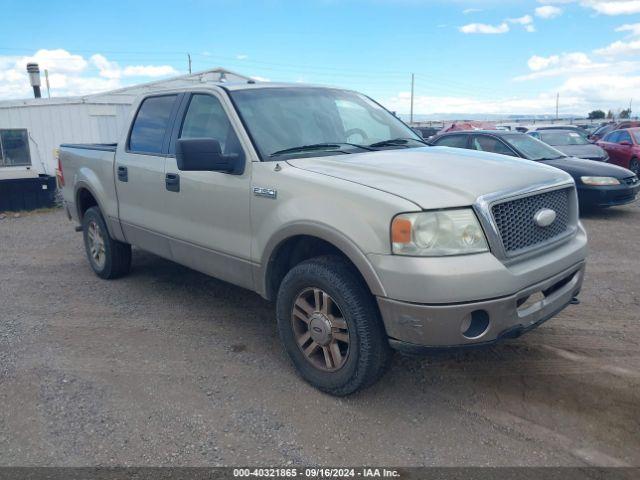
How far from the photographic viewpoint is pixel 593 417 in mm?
3221

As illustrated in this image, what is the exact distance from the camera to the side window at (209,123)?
13.4 ft

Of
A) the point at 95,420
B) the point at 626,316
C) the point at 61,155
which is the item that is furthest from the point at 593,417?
the point at 61,155

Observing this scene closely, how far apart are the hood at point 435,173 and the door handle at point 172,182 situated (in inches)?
45.6

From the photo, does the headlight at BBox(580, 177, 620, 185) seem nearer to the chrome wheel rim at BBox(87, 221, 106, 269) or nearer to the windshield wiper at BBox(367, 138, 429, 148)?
the windshield wiper at BBox(367, 138, 429, 148)

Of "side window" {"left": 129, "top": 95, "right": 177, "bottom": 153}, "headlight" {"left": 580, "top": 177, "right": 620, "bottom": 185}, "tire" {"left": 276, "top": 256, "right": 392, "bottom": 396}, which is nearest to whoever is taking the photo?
"tire" {"left": 276, "top": 256, "right": 392, "bottom": 396}

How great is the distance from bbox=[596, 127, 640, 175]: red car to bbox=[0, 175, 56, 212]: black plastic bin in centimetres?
1387

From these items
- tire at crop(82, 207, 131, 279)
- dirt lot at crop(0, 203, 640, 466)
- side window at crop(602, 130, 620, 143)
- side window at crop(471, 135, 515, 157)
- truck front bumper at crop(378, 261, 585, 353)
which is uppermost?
side window at crop(471, 135, 515, 157)

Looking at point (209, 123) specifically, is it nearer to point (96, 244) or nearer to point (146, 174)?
point (146, 174)

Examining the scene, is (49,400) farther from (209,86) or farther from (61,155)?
(61,155)

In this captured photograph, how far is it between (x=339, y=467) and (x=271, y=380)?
3.44 feet

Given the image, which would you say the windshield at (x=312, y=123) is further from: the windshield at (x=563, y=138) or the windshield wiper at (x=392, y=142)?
the windshield at (x=563, y=138)

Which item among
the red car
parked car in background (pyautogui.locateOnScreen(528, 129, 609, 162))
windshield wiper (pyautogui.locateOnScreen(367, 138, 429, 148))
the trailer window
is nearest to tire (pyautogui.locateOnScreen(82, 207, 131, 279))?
windshield wiper (pyautogui.locateOnScreen(367, 138, 429, 148))

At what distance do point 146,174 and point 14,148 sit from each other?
12.8 m

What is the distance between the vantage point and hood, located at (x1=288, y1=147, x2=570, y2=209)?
3.08 metres
